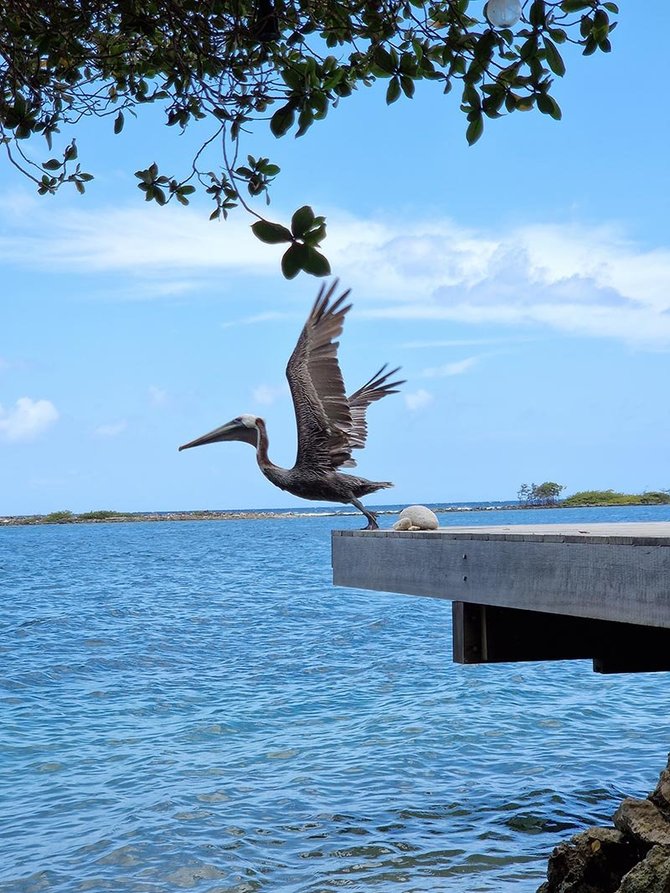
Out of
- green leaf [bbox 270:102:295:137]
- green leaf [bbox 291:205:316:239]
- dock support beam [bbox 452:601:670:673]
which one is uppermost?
green leaf [bbox 270:102:295:137]

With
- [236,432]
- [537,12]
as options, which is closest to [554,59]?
[537,12]

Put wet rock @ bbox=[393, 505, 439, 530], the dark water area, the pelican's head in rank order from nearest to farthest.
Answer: wet rock @ bbox=[393, 505, 439, 530] < the dark water area < the pelican's head

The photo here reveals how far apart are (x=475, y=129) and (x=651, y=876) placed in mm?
3053

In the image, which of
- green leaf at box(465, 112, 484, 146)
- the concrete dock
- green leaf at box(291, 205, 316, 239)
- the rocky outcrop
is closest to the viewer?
green leaf at box(291, 205, 316, 239)

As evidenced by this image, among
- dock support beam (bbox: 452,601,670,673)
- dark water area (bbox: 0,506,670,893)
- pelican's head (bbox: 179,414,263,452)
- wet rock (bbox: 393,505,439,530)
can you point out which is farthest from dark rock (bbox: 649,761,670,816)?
pelican's head (bbox: 179,414,263,452)

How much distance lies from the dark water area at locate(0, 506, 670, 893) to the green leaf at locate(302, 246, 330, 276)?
5.21 meters

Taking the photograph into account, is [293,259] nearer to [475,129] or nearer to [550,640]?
[475,129]

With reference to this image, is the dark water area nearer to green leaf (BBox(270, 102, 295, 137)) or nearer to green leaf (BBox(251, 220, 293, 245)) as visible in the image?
green leaf (BBox(270, 102, 295, 137))

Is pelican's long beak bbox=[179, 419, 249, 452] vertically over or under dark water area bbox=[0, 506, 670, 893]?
over

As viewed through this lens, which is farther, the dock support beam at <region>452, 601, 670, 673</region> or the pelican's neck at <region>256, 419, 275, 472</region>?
the pelican's neck at <region>256, 419, 275, 472</region>

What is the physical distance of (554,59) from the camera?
3.16 metres

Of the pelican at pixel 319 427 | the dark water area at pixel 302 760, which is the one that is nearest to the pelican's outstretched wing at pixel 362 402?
the pelican at pixel 319 427

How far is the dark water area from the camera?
24.0 ft

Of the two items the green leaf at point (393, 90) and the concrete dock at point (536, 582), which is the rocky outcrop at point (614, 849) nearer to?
the concrete dock at point (536, 582)
